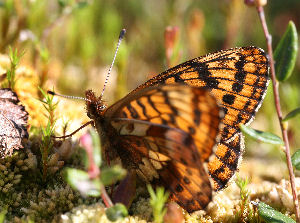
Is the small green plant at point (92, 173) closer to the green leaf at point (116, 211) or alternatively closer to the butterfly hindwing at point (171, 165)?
the green leaf at point (116, 211)

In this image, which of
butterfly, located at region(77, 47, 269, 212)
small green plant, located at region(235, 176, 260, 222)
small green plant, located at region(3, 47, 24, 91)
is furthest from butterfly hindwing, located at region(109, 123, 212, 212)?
small green plant, located at region(3, 47, 24, 91)

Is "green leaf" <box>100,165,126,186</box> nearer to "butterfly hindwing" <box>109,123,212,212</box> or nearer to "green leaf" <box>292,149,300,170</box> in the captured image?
"butterfly hindwing" <box>109,123,212,212</box>

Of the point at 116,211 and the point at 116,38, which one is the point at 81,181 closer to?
the point at 116,211

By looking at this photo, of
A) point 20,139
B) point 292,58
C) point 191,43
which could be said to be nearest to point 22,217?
point 20,139

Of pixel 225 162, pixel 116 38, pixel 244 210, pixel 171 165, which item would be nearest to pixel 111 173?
pixel 171 165

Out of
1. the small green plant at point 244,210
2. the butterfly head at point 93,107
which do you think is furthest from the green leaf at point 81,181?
the small green plant at point 244,210
